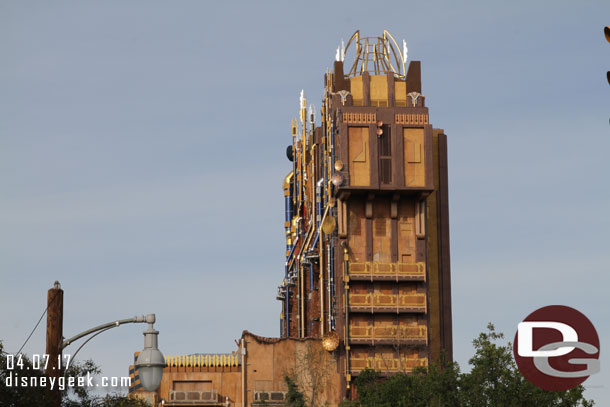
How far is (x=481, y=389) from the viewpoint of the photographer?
84.8 metres

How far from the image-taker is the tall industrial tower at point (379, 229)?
333ft

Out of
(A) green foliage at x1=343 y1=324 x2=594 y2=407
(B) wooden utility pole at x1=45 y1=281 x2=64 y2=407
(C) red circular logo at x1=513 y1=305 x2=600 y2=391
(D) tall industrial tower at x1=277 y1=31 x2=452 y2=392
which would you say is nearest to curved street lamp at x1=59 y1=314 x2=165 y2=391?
(B) wooden utility pole at x1=45 y1=281 x2=64 y2=407

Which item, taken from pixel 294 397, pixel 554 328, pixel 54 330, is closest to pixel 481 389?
pixel 294 397

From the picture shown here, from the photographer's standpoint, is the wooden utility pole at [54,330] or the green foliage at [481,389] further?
the green foliage at [481,389]

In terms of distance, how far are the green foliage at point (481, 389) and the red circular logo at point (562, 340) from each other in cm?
2565

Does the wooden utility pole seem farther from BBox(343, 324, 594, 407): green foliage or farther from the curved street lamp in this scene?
BBox(343, 324, 594, 407): green foliage

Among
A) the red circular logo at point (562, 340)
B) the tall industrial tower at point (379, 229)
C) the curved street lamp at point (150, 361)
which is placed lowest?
the curved street lamp at point (150, 361)

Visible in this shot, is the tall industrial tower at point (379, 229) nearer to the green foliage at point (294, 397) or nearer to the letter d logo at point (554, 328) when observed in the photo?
the green foliage at point (294, 397)

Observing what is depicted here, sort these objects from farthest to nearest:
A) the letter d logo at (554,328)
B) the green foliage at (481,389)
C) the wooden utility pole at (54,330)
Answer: the green foliage at (481,389) → the letter d logo at (554,328) → the wooden utility pole at (54,330)

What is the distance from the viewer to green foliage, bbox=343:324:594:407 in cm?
8394

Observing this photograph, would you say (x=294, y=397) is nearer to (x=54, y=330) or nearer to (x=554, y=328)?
(x=554, y=328)

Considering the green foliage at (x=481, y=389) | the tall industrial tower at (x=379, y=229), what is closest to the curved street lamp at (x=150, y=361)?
the green foliage at (x=481, y=389)

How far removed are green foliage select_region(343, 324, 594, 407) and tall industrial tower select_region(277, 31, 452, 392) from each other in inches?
282

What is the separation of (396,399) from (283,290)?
36.3m
